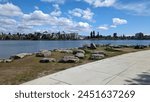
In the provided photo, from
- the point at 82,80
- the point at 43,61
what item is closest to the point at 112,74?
the point at 82,80

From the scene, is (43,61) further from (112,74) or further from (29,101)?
(29,101)

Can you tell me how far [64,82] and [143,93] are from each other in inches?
94.2

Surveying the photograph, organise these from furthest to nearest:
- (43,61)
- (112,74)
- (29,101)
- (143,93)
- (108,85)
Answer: (43,61) < (112,74) < (108,85) < (143,93) < (29,101)

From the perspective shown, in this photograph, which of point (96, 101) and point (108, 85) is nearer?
point (96, 101)

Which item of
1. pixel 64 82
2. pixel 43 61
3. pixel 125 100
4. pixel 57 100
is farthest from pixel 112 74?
pixel 43 61

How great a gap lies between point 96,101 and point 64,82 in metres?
1.81

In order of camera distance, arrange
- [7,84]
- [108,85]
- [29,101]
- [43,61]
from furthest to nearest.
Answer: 1. [43,61]
2. [7,84]
3. [108,85]
4. [29,101]

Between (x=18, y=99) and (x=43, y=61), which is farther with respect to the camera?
(x=43, y=61)

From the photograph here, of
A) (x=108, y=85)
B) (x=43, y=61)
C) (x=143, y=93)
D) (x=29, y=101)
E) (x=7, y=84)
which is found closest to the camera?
(x=29, y=101)

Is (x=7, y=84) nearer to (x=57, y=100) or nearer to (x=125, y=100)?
(x=57, y=100)

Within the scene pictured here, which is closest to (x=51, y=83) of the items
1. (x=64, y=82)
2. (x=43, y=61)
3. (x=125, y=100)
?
(x=64, y=82)

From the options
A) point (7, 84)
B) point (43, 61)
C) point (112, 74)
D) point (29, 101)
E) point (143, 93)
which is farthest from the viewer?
point (43, 61)

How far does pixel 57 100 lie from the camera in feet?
16.3

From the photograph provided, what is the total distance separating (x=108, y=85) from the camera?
6148mm
